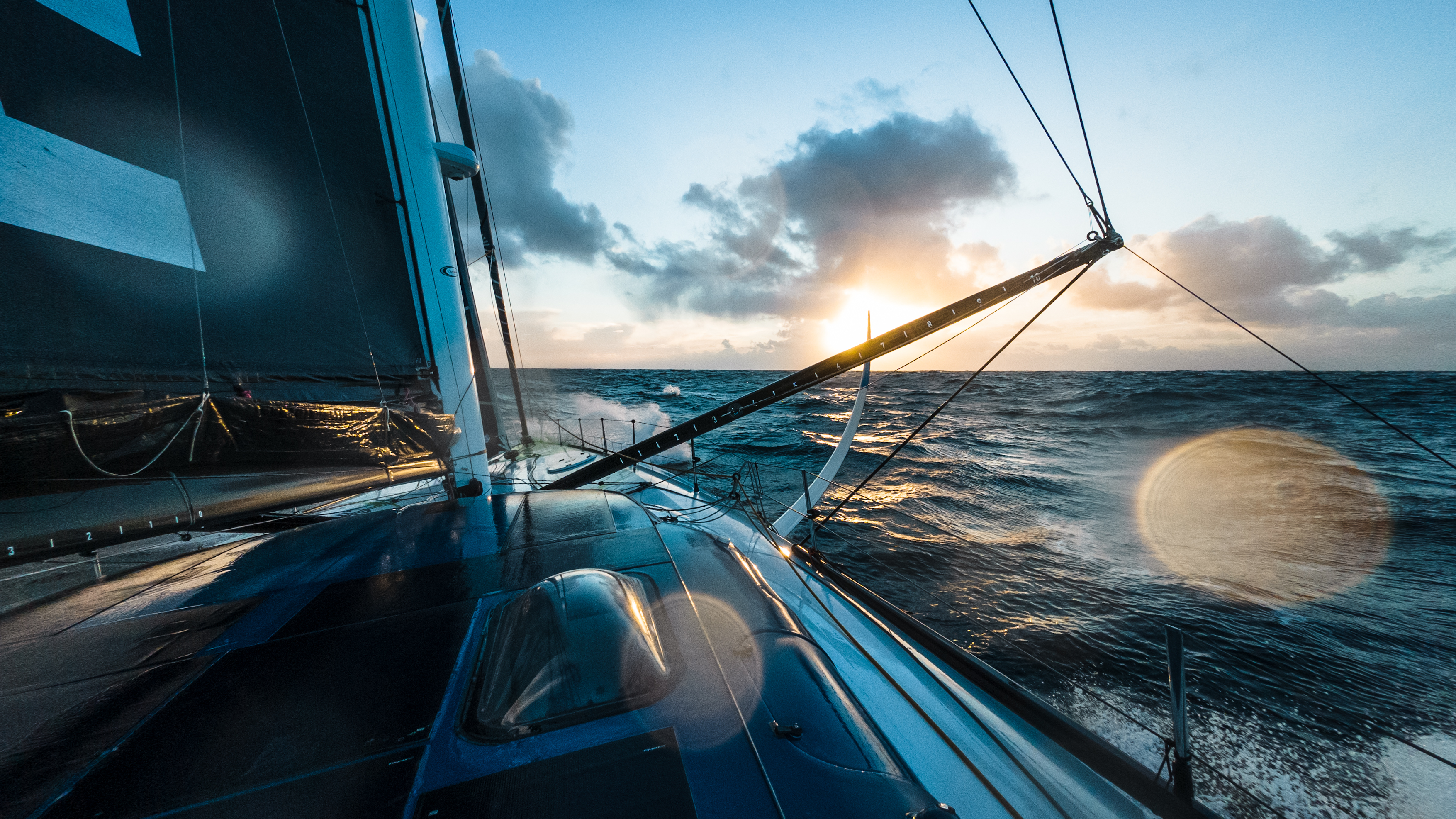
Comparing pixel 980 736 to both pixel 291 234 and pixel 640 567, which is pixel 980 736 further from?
pixel 291 234

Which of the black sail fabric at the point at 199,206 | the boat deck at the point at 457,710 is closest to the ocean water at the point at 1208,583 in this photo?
the boat deck at the point at 457,710

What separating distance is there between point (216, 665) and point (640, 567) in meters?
2.07

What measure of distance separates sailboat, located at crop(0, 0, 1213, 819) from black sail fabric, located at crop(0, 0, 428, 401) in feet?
0.07

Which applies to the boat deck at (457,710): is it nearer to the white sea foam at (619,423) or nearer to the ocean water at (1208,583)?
the ocean water at (1208,583)

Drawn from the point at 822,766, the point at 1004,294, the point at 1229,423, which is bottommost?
the point at 1229,423

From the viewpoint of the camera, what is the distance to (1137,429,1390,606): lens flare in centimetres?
669

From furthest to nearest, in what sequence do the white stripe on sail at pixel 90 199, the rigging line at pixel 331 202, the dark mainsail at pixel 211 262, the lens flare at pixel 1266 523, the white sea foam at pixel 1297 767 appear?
the lens flare at pixel 1266 523 → the rigging line at pixel 331 202 → the white sea foam at pixel 1297 767 → the white stripe on sail at pixel 90 199 → the dark mainsail at pixel 211 262

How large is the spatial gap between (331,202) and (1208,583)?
11872 millimetres

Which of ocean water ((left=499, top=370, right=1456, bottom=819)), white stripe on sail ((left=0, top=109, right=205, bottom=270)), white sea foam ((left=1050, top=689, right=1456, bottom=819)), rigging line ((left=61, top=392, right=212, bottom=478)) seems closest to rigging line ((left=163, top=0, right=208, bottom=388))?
white stripe on sail ((left=0, top=109, right=205, bottom=270))

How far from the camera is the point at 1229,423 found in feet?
69.7

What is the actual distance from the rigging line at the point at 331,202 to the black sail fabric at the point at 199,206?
2cm

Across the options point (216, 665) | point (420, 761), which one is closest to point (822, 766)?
point (420, 761)

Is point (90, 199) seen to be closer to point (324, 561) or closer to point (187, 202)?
point (187, 202)

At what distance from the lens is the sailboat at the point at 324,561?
1.69 meters
